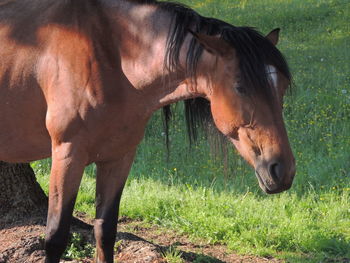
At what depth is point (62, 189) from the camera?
357cm

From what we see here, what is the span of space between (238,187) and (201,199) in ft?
1.70

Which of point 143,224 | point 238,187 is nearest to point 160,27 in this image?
point 143,224

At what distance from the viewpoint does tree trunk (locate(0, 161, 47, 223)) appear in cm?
502

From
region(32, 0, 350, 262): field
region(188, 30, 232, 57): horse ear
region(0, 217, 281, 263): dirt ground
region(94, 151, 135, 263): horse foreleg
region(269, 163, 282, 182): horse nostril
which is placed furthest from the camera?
region(32, 0, 350, 262): field

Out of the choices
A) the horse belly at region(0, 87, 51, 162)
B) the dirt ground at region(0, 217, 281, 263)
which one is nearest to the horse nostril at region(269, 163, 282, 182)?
the horse belly at region(0, 87, 51, 162)

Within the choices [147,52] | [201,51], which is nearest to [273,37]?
[201,51]

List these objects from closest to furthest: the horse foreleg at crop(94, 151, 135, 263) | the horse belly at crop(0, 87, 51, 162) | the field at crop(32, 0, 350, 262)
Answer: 1. the horse belly at crop(0, 87, 51, 162)
2. the horse foreleg at crop(94, 151, 135, 263)
3. the field at crop(32, 0, 350, 262)

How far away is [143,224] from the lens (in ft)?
17.7

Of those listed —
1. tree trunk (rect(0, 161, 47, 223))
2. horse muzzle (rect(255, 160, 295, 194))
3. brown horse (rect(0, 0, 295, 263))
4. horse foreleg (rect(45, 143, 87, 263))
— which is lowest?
tree trunk (rect(0, 161, 47, 223))

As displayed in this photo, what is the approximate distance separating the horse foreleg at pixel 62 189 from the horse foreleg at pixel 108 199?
0.37 m

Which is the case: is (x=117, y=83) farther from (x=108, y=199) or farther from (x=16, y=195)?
(x=16, y=195)

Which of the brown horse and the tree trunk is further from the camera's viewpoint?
the tree trunk

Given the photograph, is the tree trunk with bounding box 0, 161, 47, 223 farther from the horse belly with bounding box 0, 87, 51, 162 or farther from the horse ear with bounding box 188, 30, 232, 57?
the horse ear with bounding box 188, 30, 232, 57

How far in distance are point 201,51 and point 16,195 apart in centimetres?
245
